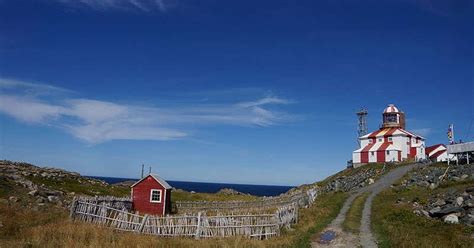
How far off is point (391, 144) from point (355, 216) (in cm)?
5004

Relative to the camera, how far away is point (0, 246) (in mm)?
17297

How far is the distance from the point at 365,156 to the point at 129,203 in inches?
2092

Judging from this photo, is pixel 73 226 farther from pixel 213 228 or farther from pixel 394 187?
pixel 394 187

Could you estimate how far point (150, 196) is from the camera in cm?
3909

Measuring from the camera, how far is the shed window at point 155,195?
39.0 meters

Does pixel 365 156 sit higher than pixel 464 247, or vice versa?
pixel 365 156

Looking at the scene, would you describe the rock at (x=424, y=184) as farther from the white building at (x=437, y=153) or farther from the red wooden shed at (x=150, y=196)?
the red wooden shed at (x=150, y=196)

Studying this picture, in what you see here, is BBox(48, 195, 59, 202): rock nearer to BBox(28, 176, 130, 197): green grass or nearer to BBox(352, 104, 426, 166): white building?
BBox(28, 176, 130, 197): green grass

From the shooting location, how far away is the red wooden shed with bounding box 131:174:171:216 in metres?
39.0

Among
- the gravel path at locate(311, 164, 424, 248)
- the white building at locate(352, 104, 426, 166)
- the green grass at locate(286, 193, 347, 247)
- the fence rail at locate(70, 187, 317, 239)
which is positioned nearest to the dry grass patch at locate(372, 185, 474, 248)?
the gravel path at locate(311, 164, 424, 248)

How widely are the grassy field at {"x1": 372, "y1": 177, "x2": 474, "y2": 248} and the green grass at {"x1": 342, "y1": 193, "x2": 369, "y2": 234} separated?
104cm

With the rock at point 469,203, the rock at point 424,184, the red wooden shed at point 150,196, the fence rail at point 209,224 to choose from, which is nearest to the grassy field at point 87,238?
the fence rail at point 209,224

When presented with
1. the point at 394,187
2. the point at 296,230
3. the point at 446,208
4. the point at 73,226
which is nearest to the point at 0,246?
the point at 73,226

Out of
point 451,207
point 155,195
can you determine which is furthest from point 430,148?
point 155,195
